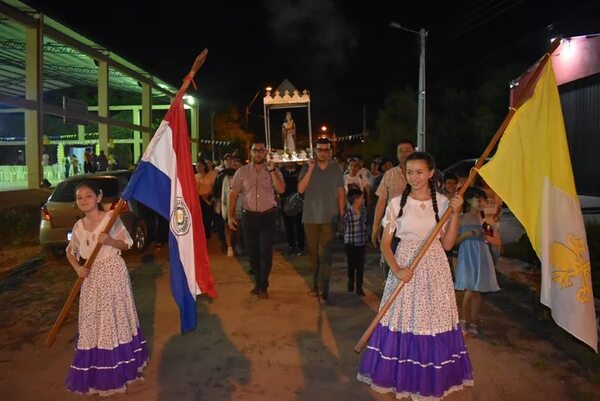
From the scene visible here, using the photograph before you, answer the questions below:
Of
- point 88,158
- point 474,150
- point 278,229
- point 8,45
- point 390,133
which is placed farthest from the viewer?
point 390,133

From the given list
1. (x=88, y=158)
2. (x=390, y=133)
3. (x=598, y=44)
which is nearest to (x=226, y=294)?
(x=598, y=44)

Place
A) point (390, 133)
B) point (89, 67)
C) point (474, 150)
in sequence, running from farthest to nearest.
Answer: point (390, 133), point (474, 150), point (89, 67)

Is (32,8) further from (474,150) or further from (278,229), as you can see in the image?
(474,150)

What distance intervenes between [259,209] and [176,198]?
2426mm

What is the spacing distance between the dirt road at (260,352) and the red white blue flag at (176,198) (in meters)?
0.58

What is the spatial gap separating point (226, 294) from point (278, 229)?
6.44m

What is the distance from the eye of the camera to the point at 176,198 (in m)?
4.38

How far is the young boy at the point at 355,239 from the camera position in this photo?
6.91m

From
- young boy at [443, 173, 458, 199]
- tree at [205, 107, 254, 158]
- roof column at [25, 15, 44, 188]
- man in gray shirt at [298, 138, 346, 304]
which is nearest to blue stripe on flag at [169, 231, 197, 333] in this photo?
man in gray shirt at [298, 138, 346, 304]

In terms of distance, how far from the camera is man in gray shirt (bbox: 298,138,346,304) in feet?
21.6

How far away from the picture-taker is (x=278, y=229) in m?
13.4

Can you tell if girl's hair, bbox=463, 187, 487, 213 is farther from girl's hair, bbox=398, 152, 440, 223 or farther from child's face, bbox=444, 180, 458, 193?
girl's hair, bbox=398, 152, 440, 223

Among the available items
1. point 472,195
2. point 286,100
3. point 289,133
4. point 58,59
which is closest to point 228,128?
point 58,59

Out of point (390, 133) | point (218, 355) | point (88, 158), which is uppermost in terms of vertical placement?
point (390, 133)
